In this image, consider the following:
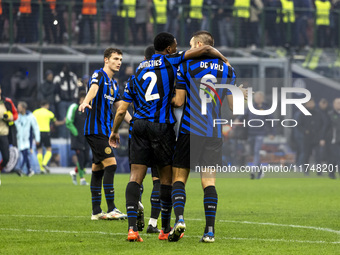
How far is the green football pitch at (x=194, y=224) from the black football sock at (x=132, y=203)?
0.22 m

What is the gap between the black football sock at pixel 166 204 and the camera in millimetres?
7961

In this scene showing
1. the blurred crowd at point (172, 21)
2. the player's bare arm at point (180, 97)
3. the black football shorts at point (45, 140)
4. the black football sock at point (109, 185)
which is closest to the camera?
the player's bare arm at point (180, 97)

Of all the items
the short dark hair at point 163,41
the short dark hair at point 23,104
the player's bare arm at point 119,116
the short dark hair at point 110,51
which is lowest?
the short dark hair at point 23,104

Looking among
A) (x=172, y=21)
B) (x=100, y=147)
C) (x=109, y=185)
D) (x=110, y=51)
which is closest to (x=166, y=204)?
(x=109, y=185)

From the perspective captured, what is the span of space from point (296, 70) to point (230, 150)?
13.0ft

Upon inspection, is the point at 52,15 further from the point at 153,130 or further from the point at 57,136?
the point at 153,130

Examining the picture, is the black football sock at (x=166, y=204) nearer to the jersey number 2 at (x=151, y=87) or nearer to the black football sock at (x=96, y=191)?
the jersey number 2 at (x=151, y=87)

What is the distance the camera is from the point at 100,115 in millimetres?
10305

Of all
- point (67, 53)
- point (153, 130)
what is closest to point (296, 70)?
point (67, 53)

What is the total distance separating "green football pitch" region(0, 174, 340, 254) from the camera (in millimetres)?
7277

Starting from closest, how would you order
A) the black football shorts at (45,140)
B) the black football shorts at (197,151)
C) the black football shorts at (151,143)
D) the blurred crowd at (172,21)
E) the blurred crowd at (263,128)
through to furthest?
the black football shorts at (197,151), the black football shorts at (151,143), the blurred crowd at (263,128), the black football shorts at (45,140), the blurred crowd at (172,21)

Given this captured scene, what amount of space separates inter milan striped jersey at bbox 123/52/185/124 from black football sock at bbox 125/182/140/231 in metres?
0.67

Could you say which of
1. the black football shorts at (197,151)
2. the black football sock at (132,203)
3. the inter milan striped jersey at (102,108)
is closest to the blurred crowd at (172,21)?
the inter milan striped jersey at (102,108)

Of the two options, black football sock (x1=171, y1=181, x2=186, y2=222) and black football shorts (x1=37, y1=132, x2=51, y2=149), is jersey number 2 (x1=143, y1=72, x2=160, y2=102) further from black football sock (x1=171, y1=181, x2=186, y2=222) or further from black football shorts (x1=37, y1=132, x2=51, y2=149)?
black football shorts (x1=37, y1=132, x2=51, y2=149)
